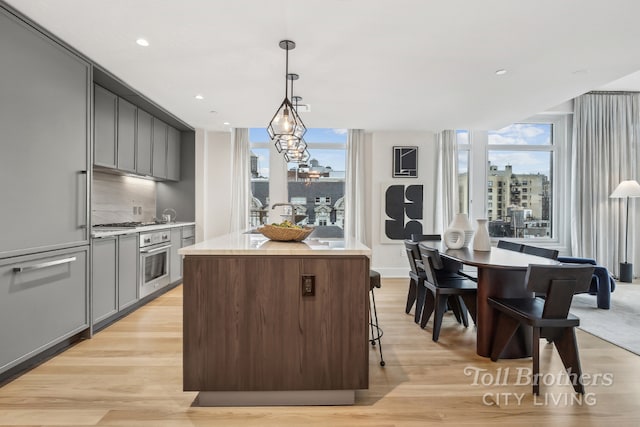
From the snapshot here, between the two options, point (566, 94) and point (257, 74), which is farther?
point (566, 94)

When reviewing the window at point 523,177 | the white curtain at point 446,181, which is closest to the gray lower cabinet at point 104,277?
the white curtain at point 446,181

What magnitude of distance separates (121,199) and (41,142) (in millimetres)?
2218

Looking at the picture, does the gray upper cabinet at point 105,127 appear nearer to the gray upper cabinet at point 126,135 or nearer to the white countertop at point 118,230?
the gray upper cabinet at point 126,135

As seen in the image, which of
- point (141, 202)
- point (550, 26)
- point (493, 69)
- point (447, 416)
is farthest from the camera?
point (141, 202)

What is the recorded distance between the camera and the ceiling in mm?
2252

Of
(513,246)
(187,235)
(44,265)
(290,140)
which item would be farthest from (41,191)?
(513,246)

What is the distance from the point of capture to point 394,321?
3520mm

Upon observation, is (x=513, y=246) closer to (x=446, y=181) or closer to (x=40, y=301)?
(x=446, y=181)

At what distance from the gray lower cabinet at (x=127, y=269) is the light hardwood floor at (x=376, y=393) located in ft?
2.00

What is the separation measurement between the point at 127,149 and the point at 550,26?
4.35 m

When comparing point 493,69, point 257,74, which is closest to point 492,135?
point 493,69

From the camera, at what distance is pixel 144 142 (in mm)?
4406

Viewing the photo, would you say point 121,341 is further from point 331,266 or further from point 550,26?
point 550,26

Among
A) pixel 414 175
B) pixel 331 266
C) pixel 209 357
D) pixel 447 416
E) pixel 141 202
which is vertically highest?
pixel 414 175
